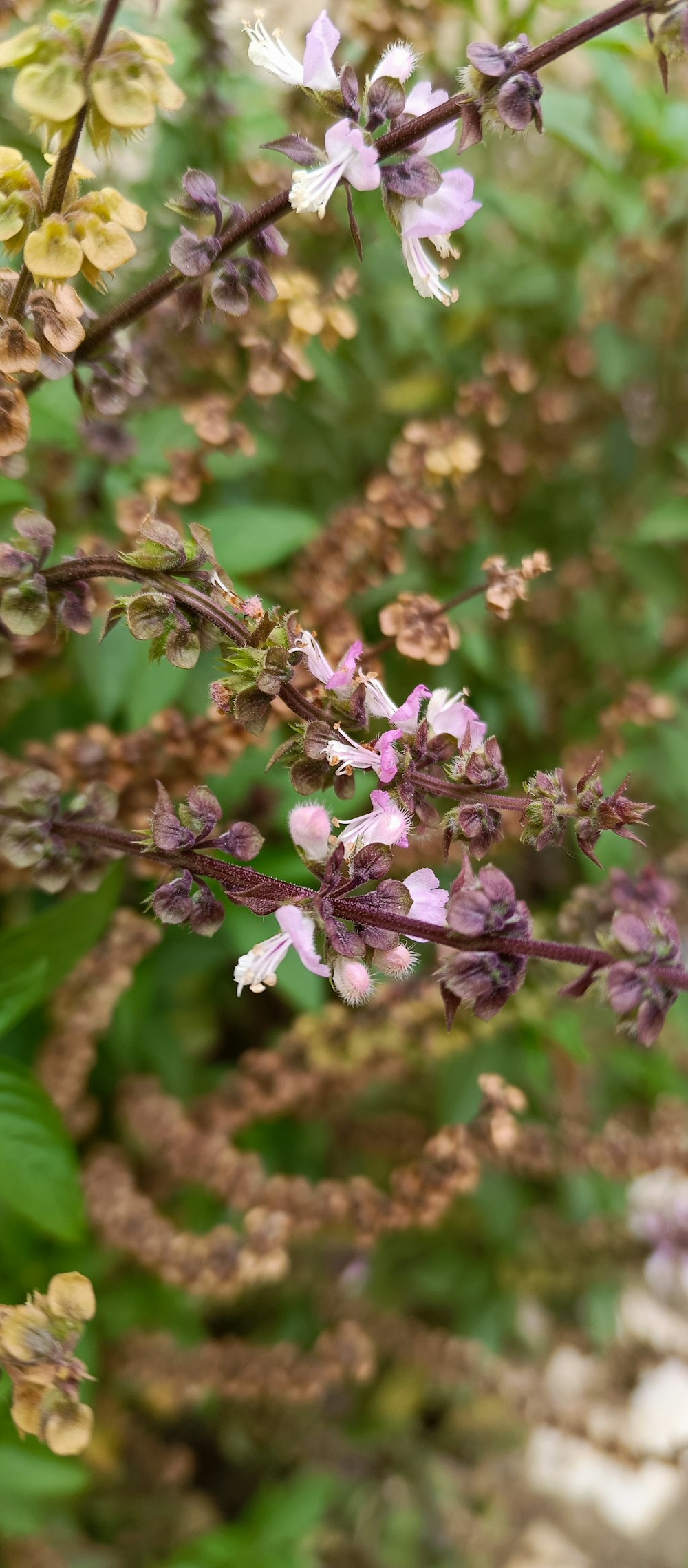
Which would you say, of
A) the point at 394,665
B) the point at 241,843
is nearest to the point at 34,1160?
the point at 241,843

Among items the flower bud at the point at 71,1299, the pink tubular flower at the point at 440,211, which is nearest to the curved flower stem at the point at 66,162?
the pink tubular flower at the point at 440,211

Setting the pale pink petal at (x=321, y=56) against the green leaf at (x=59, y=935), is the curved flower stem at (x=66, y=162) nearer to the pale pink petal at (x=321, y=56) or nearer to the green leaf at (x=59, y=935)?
the pale pink petal at (x=321, y=56)

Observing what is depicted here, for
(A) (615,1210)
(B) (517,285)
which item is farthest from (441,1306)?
(B) (517,285)

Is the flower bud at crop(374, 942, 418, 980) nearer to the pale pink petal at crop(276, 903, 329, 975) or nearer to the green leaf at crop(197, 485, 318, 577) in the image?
the pale pink petal at crop(276, 903, 329, 975)

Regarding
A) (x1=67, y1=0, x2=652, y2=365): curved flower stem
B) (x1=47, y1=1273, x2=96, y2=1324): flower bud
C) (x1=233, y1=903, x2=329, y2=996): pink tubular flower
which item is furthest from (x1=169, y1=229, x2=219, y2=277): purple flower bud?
(x1=47, y1=1273, x2=96, y2=1324): flower bud

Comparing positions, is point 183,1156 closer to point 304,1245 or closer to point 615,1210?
point 304,1245

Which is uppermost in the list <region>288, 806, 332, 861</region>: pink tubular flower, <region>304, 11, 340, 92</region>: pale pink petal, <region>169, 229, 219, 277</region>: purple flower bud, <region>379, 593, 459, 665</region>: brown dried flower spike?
<region>304, 11, 340, 92</region>: pale pink petal
